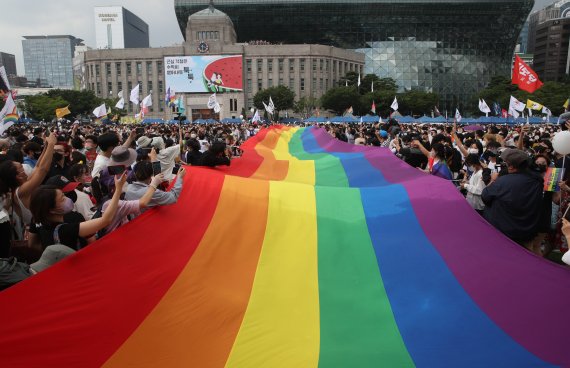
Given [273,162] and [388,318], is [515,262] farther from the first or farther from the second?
[273,162]

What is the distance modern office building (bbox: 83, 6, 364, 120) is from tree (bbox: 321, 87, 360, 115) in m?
15.1

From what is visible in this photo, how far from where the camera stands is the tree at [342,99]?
225ft

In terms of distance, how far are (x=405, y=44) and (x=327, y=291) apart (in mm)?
105741

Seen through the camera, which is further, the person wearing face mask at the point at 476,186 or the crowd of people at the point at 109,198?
the person wearing face mask at the point at 476,186

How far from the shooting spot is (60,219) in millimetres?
3633

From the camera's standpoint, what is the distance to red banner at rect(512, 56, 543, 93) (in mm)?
11531

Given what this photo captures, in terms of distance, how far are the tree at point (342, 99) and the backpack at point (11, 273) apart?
67.7 meters

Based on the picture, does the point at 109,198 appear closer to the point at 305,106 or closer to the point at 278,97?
the point at 278,97

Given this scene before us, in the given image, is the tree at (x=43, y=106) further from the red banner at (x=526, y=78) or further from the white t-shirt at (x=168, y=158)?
the red banner at (x=526, y=78)

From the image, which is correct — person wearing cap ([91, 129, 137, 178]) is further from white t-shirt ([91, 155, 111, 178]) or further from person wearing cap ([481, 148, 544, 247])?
person wearing cap ([481, 148, 544, 247])

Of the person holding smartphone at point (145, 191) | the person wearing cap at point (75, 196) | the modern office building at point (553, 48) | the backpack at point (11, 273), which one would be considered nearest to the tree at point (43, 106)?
the person wearing cap at point (75, 196)

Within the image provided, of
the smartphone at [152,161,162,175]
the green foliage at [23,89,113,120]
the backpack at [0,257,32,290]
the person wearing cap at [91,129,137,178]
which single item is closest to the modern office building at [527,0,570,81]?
the green foliage at [23,89,113,120]

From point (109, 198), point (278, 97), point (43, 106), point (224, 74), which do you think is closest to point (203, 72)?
point (224, 74)

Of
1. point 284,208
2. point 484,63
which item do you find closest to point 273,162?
point 284,208
